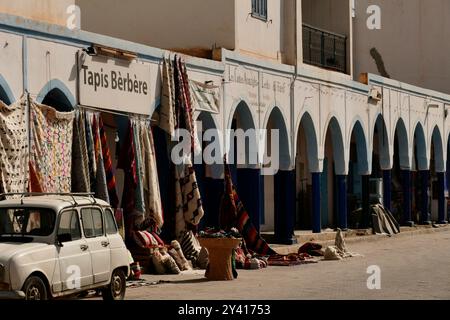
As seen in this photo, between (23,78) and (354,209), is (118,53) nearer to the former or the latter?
(23,78)

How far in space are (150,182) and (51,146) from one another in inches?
125

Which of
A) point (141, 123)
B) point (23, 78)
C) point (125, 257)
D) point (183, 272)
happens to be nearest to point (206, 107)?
point (141, 123)

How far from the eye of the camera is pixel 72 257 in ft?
46.6

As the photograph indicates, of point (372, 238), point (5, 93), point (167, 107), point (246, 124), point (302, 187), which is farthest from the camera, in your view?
point (302, 187)

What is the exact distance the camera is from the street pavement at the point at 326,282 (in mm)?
16359

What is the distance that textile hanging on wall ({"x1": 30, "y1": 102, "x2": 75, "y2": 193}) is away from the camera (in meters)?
17.3

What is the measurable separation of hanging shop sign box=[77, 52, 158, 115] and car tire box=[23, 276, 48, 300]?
5.85 metres

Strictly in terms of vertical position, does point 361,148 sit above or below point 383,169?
above

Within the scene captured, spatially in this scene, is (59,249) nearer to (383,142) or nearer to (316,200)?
(316,200)

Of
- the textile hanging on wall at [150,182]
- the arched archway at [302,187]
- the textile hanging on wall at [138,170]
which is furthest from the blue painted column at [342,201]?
the textile hanging on wall at [138,170]

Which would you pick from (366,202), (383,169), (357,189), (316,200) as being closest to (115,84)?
(316,200)

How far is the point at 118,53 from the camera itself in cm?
1995

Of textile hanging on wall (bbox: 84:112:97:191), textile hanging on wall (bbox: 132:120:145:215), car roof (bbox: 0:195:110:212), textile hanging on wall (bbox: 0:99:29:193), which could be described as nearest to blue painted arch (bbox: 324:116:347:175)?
textile hanging on wall (bbox: 132:120:145:215)
